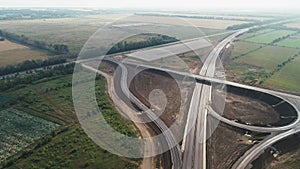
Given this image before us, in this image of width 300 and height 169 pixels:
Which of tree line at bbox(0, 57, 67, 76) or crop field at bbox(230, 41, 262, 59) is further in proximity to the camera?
crop field at bbox(230, 41, 262, 59)

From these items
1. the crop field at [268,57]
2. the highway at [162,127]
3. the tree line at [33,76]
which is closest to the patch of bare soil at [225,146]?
the highway at [162,127]

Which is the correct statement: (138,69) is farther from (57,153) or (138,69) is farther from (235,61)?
(57,153)

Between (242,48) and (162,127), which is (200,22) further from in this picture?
(162,127)

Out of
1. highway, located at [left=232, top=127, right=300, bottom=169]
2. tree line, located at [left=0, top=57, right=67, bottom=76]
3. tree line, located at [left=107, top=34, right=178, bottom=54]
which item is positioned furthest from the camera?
tree line, located at [left=107, top=34, right=178, bottom=54]

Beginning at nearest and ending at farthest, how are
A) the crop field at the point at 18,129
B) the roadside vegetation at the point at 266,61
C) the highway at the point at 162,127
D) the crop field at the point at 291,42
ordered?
the highway at the point at 162,127 → the crop field at the point at 18,129 → the roadside vegetation at the point at 266,61 → the crop field at the point at 291,42

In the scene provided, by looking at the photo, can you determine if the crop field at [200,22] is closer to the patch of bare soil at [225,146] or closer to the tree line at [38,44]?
the tree line at [38,44]

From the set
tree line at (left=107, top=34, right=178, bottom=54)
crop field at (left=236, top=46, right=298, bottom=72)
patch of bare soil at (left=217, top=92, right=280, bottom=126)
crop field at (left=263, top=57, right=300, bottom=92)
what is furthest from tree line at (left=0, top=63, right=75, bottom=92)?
crop field at (left=236, top=46, right=298, bottom=72)

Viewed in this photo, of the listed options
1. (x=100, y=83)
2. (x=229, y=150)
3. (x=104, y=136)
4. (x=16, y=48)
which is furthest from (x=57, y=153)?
(x=16, y=48)

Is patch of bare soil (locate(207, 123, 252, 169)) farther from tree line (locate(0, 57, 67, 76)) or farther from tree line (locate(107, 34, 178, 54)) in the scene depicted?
tree line (locate(107, 34, 178, 54))
